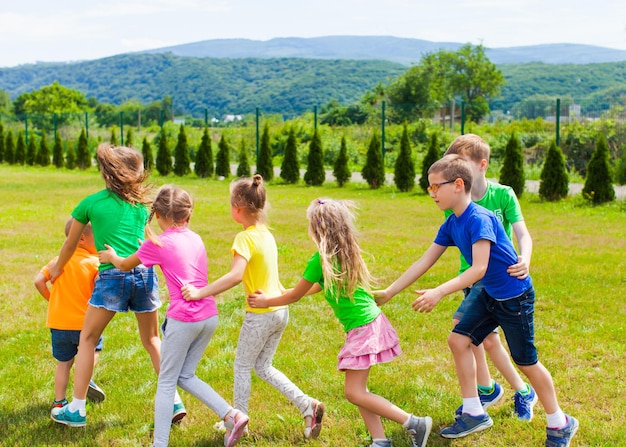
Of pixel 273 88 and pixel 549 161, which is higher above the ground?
pixel 273 88

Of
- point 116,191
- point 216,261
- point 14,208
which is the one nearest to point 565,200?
point 216,261

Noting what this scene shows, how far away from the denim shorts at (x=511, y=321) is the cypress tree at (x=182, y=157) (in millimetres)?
18760

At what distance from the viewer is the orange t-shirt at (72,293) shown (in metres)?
3.98

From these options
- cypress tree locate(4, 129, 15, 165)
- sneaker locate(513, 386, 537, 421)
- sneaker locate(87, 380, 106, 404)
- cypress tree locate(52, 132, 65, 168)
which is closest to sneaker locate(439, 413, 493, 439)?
sneaker locate(513, 386, 537, 421)

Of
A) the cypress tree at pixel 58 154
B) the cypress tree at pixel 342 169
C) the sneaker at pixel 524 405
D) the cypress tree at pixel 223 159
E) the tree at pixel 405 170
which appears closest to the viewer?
the sneaker at pixel 524 405

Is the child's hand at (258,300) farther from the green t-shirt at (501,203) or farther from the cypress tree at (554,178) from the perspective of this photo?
the cypress tree at (554,178)

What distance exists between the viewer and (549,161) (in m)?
14.5

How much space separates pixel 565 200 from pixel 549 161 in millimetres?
894

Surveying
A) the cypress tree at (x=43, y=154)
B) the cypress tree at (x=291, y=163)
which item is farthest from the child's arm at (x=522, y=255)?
the cypress tree at (x=43, y=154)

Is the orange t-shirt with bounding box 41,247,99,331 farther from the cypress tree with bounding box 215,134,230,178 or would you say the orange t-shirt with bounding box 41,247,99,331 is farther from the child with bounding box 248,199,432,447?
the cypress tree with bounding box 215,134,230,178

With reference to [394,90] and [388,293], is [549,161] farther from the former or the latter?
[394,90]

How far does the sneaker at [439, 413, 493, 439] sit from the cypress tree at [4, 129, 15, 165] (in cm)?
2782

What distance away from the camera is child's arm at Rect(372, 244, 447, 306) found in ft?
11.5

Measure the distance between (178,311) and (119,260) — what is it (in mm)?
439
